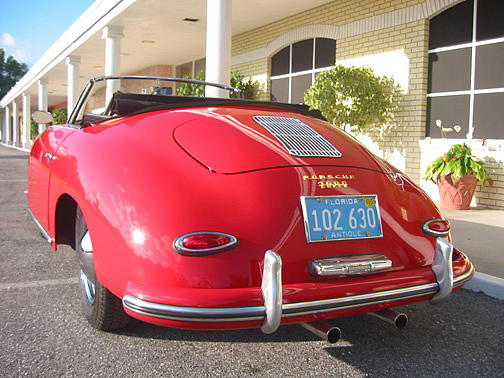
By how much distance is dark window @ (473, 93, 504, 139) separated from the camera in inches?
293

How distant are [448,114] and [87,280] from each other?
7.26 meters

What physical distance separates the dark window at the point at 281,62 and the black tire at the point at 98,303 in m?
10.1

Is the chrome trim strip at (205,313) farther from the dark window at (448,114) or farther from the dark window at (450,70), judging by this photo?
the dark window at (450,70)

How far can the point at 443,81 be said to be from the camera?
8281mm

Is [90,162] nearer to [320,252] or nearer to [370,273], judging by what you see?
[320,252]

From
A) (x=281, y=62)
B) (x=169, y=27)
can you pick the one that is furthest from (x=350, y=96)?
(x=169, y=27)

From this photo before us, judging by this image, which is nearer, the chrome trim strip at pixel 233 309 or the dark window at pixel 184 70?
the chrome trim strip at pixel 233 309

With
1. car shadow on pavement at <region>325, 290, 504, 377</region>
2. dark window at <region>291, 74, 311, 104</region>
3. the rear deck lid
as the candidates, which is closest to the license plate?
the rear deck lid

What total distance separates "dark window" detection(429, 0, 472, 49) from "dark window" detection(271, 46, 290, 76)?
415 cm

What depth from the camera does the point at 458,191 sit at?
7.07 metres

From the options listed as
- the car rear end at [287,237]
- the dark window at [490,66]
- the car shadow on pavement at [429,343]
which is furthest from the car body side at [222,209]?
the dark window at [490,66]

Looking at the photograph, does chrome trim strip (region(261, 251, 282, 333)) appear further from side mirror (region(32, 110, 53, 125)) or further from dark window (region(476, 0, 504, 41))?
dark window (region(476, 0, 504, 41))

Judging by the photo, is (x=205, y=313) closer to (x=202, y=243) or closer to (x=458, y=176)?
(x=202, y=243)

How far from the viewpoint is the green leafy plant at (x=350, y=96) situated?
28.0ft
